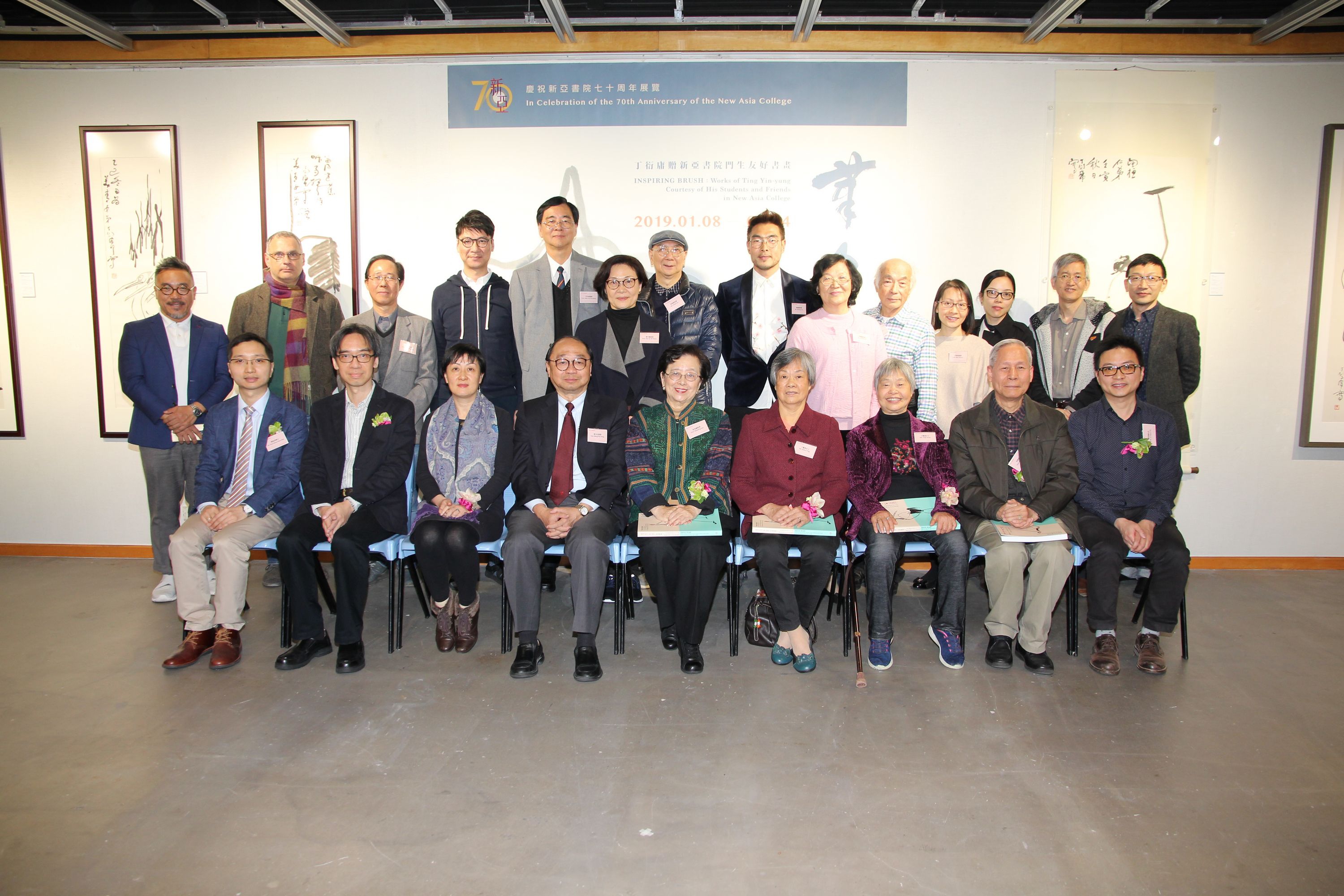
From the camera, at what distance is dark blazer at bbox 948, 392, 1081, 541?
11.1ft

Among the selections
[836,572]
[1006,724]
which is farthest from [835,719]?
[836,572]

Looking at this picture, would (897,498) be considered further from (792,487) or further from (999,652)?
(999,652)

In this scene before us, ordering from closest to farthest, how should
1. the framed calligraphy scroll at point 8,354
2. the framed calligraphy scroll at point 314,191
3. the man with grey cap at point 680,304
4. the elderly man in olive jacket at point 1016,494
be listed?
1. the elderly man in olive jacket at point 1016,494
2. the man with grey cap at point 680,304
3. the framed calligraphy scroll at point 314,191
4. the framed calligraphy scroll at point 8,354

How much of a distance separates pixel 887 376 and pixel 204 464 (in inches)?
130

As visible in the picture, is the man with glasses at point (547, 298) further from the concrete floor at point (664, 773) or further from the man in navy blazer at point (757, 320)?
the concrete floor at point (664, 773)

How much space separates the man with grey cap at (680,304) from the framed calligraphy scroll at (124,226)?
331 cm

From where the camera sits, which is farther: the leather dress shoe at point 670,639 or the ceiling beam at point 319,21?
the ceiling beam at point 319,21

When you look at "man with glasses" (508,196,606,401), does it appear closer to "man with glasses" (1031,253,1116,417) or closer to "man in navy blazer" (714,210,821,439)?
"man in navy blazer" (714,210,821,439)

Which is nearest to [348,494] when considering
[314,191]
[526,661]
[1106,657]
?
[526,661]

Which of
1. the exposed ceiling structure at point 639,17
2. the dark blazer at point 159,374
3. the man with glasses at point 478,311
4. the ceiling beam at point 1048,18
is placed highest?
the exposed ceiling structure at point 639,17

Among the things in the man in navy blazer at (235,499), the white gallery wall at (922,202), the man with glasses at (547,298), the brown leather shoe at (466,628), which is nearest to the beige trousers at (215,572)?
the man in navy blazer at (235,499)

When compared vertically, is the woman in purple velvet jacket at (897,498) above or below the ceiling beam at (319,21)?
below

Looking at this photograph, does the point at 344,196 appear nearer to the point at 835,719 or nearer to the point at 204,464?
the point at 204,464

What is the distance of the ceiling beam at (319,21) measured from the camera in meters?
4.02
